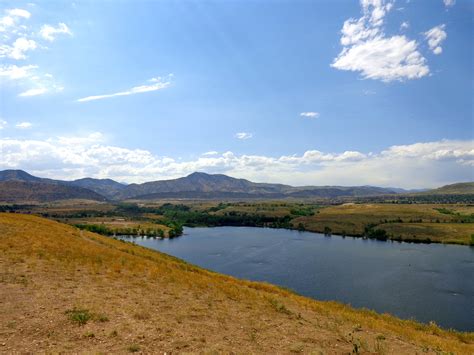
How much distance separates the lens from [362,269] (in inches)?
3263

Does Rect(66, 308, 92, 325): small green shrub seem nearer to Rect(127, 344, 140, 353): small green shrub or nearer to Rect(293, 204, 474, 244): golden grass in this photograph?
Rect(127, 344, 140, 353): small green shrub

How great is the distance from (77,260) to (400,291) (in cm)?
6042

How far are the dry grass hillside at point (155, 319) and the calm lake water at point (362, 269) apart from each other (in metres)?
35.3

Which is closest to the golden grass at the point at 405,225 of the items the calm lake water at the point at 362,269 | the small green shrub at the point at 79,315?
the calm lake water at the point at 362,269

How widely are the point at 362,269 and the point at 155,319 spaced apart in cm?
7855

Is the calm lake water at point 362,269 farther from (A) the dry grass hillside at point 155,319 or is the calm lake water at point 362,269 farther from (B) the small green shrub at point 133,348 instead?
(B) the small green shrub at point 133,348

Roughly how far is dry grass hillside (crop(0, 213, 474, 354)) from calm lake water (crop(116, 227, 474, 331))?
35.3m

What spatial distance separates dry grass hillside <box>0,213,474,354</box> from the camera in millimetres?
12539

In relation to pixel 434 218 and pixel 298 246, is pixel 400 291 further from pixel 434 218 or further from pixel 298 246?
pixel 434 218

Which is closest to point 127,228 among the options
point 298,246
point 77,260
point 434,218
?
point 298,246

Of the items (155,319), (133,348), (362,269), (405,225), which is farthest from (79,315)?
(405,225)

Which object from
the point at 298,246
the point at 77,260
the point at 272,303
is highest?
the point at 77,260

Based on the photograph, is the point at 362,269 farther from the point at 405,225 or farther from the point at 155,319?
the point at 405,225

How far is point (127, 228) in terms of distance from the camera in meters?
167
